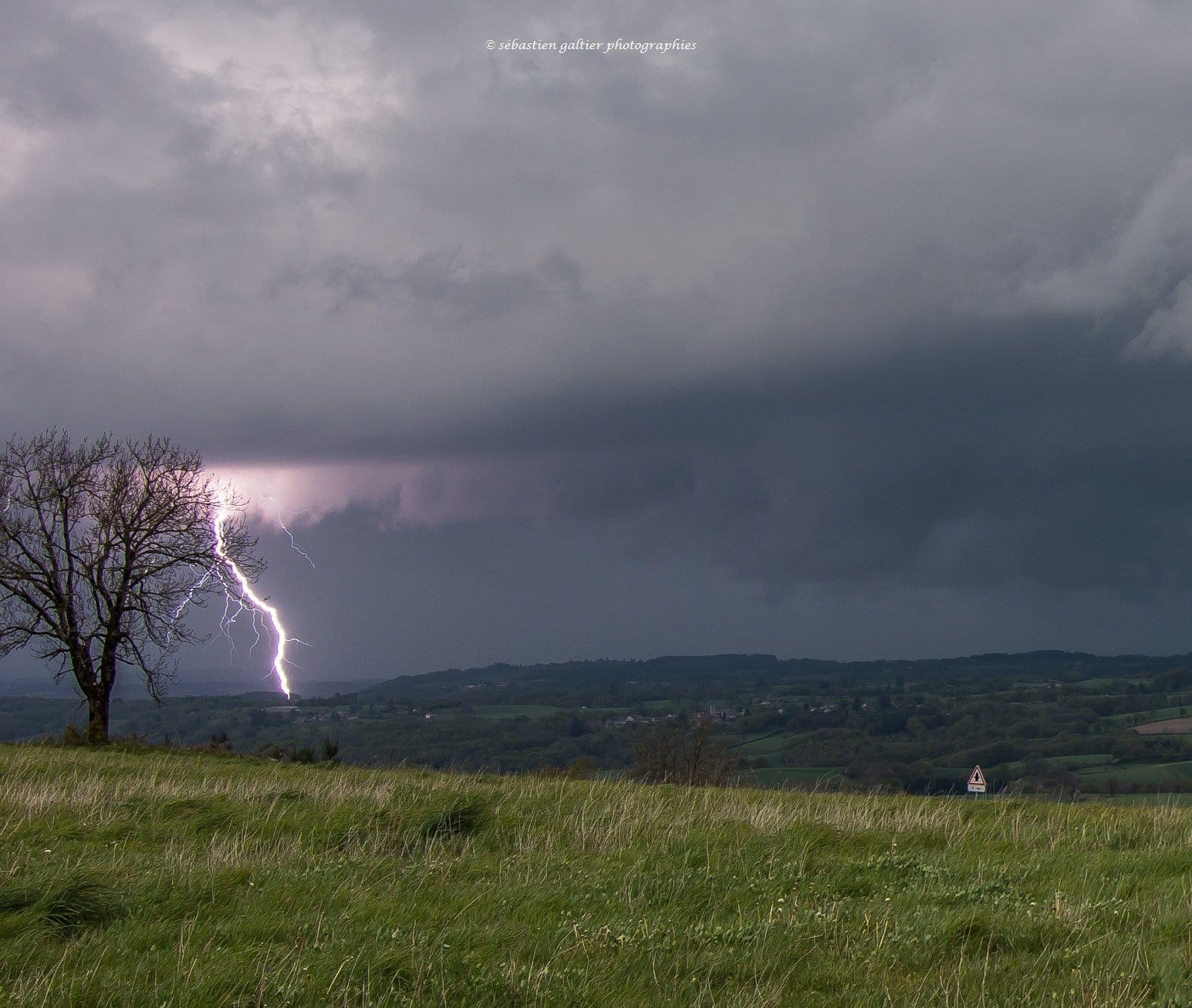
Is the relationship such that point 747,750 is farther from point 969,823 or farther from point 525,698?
point 969,823

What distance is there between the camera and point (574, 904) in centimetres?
772

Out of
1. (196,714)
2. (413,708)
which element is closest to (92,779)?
(196,714)

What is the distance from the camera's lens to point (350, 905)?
7367 millimetres

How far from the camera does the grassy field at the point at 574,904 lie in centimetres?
577

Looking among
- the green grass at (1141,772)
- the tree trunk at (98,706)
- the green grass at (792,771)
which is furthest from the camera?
the green grass at (792,771)

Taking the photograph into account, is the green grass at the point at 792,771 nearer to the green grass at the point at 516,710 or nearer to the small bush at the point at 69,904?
the green grass at the point at 516,710

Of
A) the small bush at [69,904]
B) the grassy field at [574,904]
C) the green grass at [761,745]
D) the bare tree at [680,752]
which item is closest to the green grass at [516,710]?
the green grass at [761,745]

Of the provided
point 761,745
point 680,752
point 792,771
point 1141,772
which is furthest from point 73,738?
point 761,745

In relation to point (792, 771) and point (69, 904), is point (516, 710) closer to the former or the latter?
point (792, 771)

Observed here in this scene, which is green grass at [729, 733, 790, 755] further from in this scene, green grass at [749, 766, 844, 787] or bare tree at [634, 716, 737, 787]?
bare tree at [634, 716, 737, 787]

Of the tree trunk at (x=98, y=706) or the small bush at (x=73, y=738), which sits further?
the tree trunk at (x=98, y=706)

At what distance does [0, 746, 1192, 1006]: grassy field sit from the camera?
18.9 feet

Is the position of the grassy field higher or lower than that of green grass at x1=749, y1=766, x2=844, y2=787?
higher

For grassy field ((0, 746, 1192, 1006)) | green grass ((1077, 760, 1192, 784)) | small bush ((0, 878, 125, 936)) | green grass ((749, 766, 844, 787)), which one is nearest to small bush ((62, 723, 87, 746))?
grassy field ((0, 746, 1192, 1006))
